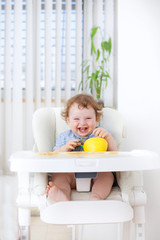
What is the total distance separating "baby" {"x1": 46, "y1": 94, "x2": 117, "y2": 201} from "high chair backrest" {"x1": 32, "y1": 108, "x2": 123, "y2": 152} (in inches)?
1.7

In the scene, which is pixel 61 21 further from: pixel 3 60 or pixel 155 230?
pixel 155 230

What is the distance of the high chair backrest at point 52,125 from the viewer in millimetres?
1302

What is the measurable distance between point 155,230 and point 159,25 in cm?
85

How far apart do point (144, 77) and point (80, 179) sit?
0.52m

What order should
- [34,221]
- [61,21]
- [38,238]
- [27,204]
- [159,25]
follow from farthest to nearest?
1. [61,21]
2. [34,221]
3. [38,238]
4. [159,25]
5. [27,204]

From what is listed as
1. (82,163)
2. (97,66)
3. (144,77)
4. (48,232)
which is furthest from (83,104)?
(97,66)

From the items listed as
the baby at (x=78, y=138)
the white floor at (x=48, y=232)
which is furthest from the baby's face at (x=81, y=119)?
the white floor at (x=48, y=232)

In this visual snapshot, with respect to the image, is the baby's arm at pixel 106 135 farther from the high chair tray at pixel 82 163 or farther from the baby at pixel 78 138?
the high chair tray at pixel 82 163

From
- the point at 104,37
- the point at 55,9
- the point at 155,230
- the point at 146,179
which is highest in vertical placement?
the point at 55,9

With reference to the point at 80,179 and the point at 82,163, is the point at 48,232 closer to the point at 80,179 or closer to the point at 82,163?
the point at 80,179

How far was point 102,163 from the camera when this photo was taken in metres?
0.86

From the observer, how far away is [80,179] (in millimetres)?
1054

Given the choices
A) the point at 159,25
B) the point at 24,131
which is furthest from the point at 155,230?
the point at 24,131

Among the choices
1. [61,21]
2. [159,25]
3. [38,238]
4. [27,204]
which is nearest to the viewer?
[27,204]
